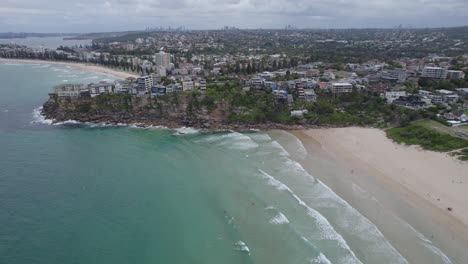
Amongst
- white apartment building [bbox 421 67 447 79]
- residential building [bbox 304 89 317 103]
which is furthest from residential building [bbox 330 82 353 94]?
white apartment building [bbox 421 67 447 79]

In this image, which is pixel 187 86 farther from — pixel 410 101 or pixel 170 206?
pixel 410 101

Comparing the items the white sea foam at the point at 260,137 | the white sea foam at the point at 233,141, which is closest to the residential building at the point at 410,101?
the white sea foam at the point at 260,137

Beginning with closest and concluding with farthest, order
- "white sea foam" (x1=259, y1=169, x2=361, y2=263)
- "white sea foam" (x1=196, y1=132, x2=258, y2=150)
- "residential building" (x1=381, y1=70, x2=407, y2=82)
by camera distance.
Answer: "white sea foam" (x1=259, y1=169, x2=361, y2=263), "white sea foam" (x1=196, y1=132, x2=258, y2=150), "residential building" (x1=381, y1=70, x2=407, y2=82)

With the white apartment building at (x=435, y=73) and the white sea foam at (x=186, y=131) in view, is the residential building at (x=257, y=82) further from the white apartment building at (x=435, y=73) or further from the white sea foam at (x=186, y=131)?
the white apartment building at (x=435, y=73)

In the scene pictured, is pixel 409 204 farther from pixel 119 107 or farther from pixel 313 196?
pixel 119 107

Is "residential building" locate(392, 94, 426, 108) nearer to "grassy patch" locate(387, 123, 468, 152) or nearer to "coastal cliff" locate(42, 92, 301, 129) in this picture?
"grassy patch" locate(387, 123, 468, 152)
